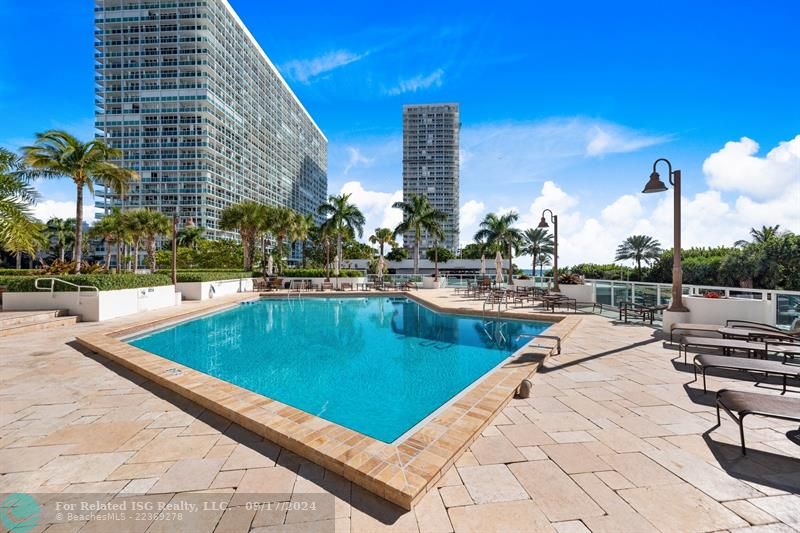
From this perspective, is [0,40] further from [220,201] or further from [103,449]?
[220,201]

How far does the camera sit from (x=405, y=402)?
452 cm

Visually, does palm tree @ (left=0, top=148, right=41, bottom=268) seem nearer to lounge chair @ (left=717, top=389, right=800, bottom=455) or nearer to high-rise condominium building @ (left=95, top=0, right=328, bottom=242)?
lounge chair @ (left=717, top=389, right=800, bottom=455)

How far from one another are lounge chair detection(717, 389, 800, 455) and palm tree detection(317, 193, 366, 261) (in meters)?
23.4

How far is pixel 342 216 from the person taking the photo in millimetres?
25203

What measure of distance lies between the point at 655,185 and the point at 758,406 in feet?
18.5

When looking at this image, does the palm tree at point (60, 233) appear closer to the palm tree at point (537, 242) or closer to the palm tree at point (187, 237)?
the palm tree at point (187, 237)

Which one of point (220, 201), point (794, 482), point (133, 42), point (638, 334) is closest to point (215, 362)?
point (794, 482)

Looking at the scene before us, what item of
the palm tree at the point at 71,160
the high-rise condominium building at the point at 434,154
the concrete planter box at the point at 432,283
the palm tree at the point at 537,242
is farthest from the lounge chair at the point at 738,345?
the high-rise condominium building at the point at 434,154

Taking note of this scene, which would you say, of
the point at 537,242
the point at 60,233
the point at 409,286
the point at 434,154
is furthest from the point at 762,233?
the point at 60,233

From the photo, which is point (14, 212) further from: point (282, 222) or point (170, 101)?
point (170, 101)

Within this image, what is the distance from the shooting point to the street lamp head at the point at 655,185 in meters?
6.63

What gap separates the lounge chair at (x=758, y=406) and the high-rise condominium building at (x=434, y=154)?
340 feet

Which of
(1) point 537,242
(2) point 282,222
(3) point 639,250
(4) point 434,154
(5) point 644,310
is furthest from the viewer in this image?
(4) point 434,154

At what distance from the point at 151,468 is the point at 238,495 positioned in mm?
850
